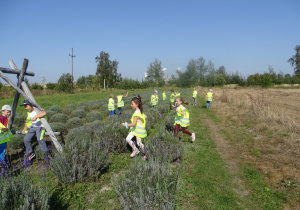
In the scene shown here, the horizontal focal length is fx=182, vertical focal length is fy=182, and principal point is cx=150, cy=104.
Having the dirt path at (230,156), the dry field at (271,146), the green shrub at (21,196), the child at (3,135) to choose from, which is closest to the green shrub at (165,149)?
the dirt path at (230,156)

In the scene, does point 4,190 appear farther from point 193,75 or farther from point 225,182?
point 193,75

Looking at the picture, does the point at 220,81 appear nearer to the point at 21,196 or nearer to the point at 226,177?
the point at 226,177

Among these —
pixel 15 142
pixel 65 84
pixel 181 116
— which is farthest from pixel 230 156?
pixel 65 84

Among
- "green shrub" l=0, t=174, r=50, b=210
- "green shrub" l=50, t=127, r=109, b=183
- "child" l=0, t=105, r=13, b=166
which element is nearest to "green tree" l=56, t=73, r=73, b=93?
"child" l=0, t=105, r=13, b=166

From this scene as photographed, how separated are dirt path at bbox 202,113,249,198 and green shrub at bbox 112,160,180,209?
1.70m

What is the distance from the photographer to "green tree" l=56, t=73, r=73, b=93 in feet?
122

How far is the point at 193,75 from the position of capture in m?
81.5

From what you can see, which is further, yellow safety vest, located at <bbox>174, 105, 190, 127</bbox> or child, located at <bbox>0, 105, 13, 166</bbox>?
yellow safety vest, located at <bbox>174, 105, 190, 127</bbox>

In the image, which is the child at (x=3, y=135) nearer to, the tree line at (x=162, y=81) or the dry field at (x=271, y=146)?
the dry field at (x=271, y=146)

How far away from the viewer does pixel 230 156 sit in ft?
18.7

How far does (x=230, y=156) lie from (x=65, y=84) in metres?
38.0

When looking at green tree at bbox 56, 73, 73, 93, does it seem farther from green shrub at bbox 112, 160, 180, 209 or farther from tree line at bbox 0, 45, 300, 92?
green shrub at bbox 112, 160, 180, 209

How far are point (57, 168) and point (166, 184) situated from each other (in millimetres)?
2264

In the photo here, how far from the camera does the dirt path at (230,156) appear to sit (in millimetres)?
3904
